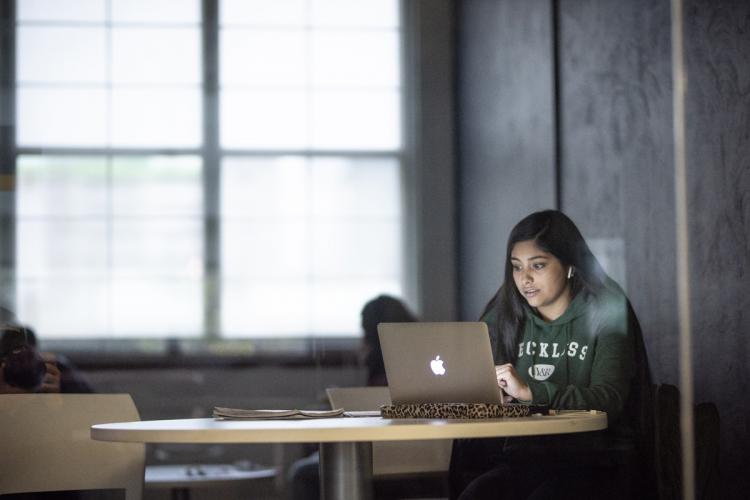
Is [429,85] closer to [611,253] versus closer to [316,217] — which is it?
[316,217]

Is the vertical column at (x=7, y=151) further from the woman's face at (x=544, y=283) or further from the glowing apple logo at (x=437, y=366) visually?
the glowing apple logo at (x=437, y=366)

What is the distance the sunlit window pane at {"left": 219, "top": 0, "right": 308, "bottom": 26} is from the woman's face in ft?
5.11

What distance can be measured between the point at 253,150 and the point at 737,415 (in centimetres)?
218

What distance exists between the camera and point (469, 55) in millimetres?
4422

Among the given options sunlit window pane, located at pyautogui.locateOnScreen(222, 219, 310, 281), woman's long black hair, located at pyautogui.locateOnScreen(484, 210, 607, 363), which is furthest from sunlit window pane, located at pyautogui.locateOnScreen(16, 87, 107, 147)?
woman's long black hair, located at pyautogui.locateOnScreen(484, 210, 607, 363)

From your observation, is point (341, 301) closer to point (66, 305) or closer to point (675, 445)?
point (66, 305)

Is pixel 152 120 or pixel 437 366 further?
pixel 152 120

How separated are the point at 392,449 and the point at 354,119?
1445 mm

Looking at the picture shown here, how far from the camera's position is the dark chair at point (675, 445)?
337 centimetres

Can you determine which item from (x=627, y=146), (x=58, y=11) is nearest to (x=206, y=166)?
(x=58, y=11)

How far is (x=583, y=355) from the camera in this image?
3379 millimetres

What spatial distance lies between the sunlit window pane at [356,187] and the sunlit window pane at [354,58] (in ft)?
1.08

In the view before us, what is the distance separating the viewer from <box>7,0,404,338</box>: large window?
4438 millimetres

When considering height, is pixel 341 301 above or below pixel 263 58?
below
